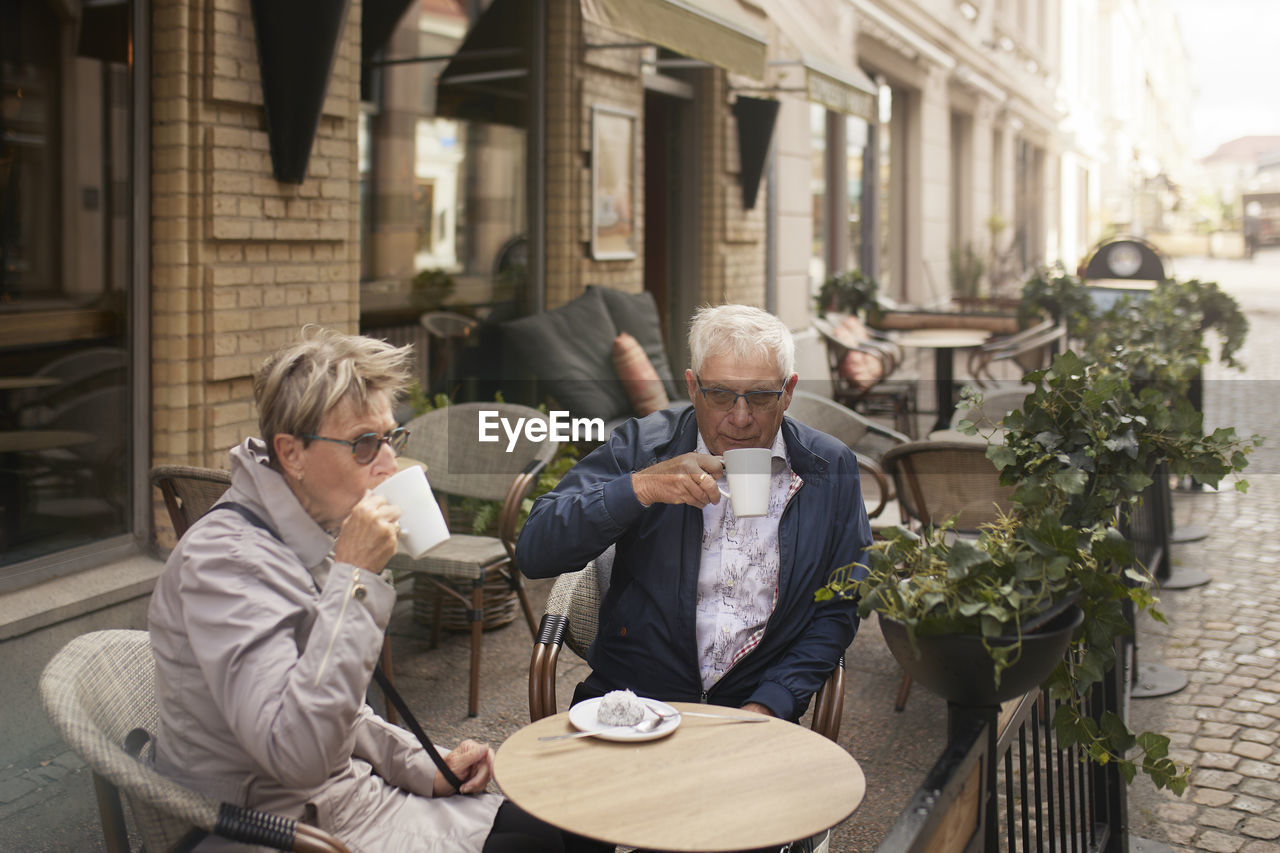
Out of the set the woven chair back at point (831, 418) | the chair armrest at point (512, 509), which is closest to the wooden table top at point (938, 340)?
the woven chair back at point (831, 418)

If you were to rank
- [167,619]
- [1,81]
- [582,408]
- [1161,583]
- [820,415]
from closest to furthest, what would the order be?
1. [167,619]
2. [1,81]
3. [820,415]
4. [1161,583]
5. [582,408]

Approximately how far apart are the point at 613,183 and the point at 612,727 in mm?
6465

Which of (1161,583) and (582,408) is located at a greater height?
(582,408)

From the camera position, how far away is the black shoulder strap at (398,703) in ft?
6.97

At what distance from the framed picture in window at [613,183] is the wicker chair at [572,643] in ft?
17.5

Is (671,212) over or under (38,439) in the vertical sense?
over

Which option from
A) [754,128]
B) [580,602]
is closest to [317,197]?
[580,602]

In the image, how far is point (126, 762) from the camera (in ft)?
6.38

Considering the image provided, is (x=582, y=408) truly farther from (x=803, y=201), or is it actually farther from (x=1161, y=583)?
(x=803, y=201)

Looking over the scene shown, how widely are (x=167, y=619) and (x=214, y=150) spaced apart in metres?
3.15

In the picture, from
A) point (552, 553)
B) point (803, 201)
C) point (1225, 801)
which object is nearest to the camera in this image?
point (552, 553)

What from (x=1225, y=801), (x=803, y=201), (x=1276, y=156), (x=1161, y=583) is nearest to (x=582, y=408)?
(x=1161, y=583)

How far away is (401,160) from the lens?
698 centimetres

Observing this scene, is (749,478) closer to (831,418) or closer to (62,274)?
(62,274)
